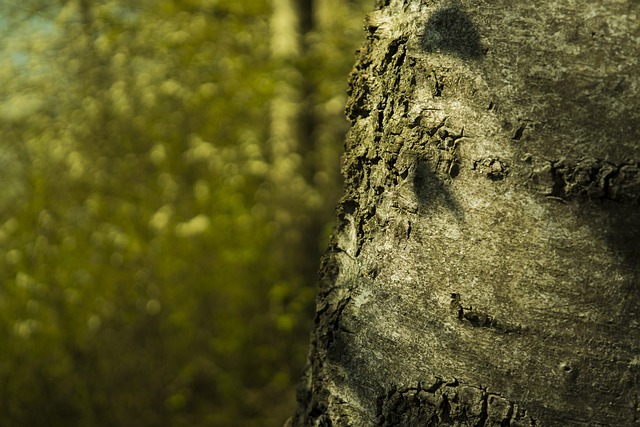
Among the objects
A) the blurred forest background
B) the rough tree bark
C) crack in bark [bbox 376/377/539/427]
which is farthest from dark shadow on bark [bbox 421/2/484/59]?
the blurred forest background

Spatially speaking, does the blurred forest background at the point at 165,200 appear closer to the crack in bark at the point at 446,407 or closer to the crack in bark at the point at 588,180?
the crack in bark at the point at 446,407

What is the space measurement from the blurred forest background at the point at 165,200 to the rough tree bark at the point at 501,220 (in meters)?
3.90

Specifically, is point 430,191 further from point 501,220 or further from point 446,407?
point 446,407

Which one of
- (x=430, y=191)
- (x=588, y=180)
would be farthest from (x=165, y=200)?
(x=588, y=180)

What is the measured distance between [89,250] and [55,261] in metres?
0.27

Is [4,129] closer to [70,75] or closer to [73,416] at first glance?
[70,75]

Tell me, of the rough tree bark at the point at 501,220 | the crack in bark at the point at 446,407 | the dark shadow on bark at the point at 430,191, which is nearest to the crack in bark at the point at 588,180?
the rough tree bark at the point at 501,220

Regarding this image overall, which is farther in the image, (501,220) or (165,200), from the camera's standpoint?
(165,200)

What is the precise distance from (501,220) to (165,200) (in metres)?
4.50

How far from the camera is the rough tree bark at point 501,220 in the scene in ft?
2.57

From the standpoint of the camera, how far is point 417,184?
933 mm

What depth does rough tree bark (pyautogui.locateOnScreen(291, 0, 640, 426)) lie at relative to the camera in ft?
2.57

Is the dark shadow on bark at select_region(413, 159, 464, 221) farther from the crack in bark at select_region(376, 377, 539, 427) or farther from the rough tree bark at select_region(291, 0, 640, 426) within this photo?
the crack in bark at select_region(376, 377, 539, 427)

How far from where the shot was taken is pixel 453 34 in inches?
34.6
